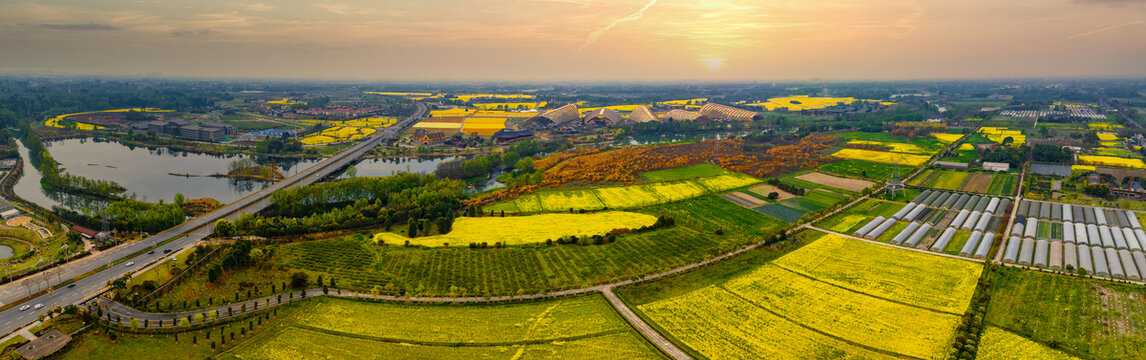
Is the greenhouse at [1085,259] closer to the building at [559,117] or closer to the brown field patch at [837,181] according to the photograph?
the brown field patch at [837,181]

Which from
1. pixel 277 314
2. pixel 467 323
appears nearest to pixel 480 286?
pixel 467 323

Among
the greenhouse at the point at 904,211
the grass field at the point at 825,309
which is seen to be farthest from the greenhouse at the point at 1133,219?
the grass field at the point at 825,309

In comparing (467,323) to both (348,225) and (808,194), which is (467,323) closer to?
(348,225)

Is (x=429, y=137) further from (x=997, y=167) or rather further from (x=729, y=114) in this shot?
(x=997, y=167)

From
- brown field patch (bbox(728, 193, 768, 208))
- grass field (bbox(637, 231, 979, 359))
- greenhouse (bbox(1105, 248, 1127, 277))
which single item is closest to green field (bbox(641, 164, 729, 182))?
brown field patch (bbox(728, 193, 768, 208))

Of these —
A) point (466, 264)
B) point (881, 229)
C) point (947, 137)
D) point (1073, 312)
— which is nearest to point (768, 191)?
point (881, 229)
